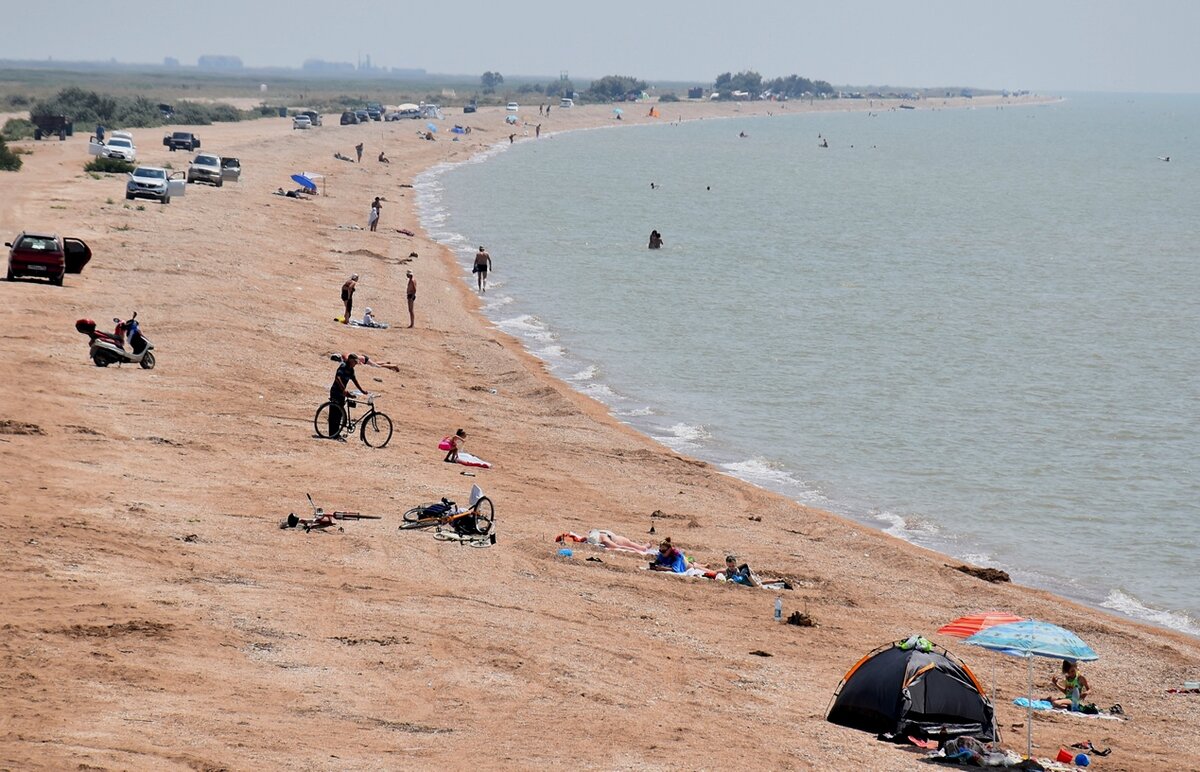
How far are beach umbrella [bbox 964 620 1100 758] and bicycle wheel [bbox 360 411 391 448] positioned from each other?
41.6ft

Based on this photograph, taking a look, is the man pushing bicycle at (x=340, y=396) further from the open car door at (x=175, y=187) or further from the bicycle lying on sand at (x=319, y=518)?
the open car door at (x=175, y=187)

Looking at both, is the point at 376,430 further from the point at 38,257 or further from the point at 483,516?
the point at 38,257

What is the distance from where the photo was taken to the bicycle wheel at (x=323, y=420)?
2469cm

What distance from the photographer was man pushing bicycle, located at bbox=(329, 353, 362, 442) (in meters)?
24.3

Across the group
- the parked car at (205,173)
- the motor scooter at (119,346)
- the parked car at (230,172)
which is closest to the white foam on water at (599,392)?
the motor scooter at (119,346)

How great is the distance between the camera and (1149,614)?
22.3 meters

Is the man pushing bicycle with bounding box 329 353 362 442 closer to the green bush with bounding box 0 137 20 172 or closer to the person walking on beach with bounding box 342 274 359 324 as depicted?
the person walking on beach with bounding box 342 274 359 324

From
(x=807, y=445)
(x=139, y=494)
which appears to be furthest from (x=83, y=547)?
(x=807, y=445)

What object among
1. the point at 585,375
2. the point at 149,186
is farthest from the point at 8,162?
the point at 585,375

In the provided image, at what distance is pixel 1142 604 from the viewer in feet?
74.5

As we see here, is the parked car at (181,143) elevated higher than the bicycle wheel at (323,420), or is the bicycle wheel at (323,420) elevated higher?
the parked car at (181,143)

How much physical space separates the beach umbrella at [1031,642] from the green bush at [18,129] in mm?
84508

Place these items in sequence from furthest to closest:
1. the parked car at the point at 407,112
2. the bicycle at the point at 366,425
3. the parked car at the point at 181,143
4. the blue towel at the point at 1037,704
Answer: the parked car at the point at 407,112 → the parked car at the point at 181,143 → the bicycle at the point at 366,425 → the blue towel at the point at 1037,704

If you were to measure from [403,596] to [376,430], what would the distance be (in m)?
8.16
